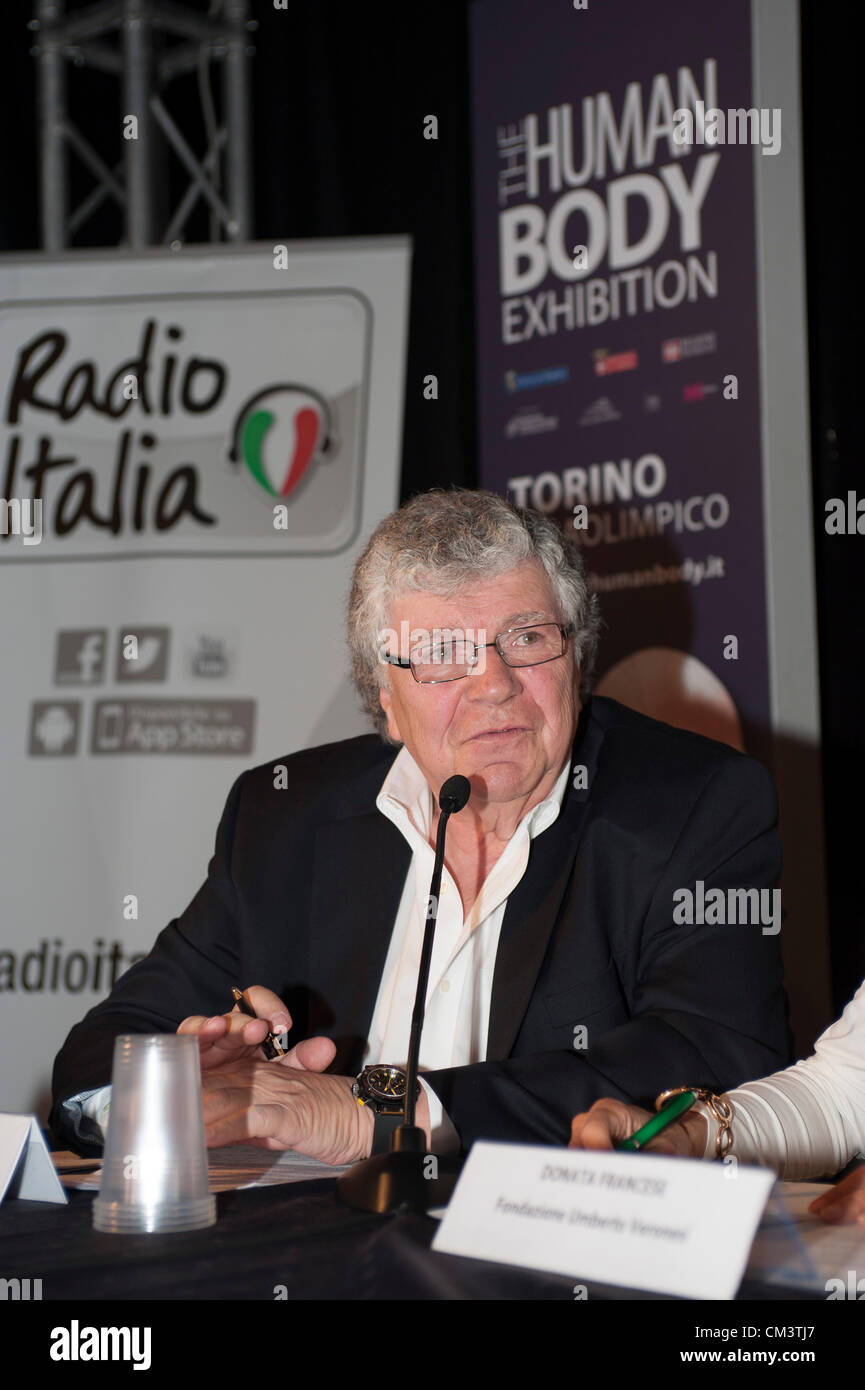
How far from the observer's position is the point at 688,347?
3.41 meters

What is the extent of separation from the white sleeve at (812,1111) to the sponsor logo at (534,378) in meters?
2.38

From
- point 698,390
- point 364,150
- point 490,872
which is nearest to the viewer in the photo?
point 490,872

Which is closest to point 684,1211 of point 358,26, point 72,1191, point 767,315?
point 72,1191

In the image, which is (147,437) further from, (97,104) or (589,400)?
(97,104)

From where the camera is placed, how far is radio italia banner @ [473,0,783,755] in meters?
3.29

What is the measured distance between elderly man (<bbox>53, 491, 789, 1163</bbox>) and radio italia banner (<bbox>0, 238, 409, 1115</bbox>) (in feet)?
4.17

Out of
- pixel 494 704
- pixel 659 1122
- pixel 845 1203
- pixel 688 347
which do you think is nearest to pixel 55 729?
pixel 688 347

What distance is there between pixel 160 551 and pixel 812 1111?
2.54 m

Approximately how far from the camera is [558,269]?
3719 mm

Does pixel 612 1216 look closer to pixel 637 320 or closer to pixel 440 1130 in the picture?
pixel 440 1130

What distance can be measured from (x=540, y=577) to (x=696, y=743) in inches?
14.5

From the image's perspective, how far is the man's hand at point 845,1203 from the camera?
124 centimetres

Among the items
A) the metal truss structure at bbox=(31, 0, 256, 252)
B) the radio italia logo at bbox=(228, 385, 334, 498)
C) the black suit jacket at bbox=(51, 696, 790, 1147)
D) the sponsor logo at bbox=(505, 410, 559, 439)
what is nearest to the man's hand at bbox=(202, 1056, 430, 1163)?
the black suit jacket at bbox=(51, 696, 790, 1147)

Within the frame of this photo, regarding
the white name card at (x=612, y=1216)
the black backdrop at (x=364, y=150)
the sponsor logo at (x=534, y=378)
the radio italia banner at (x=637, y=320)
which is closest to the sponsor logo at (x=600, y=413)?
the radio italia banner at (x=637, y=320)
